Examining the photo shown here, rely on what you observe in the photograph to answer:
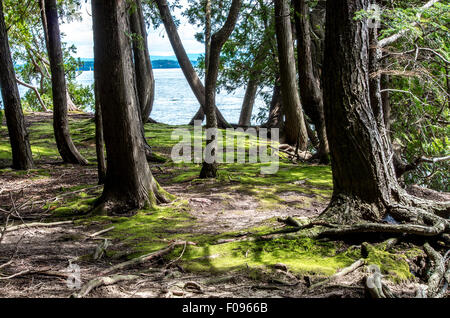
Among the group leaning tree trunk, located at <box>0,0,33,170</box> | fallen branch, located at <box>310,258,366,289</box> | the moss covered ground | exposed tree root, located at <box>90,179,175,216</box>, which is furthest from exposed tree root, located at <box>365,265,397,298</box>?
leaning tree trunk, located at <box>0,0,33,170</box>

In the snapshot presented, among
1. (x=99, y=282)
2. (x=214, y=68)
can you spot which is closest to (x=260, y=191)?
(x=214, y=68)

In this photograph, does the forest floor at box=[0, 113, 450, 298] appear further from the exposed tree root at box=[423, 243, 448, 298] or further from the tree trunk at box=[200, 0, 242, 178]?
the tree trunk at box=[200, 0, 242, 178]

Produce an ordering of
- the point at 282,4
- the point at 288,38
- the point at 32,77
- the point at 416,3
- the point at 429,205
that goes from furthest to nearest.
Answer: the point at 32,77
the point at 288,38
the point at 282,4
the point at 416,3
the point at 429,205

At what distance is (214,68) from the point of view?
875 cm

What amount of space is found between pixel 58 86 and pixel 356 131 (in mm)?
8604

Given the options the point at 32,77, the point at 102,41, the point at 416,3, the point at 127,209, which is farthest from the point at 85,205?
the point at 32,77

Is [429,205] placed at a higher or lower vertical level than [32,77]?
lower

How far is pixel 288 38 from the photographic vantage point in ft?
43.5

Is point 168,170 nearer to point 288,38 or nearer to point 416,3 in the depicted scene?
point 288,38

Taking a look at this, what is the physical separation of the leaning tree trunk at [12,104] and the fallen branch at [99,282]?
292 inches

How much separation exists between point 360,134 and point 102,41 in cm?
424

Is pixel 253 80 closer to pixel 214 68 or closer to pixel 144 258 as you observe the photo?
pixel 214 68

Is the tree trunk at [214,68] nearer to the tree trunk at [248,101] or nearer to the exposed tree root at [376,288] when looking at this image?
the exposed tree root at [376,288]

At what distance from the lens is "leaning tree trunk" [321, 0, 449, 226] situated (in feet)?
16.0
